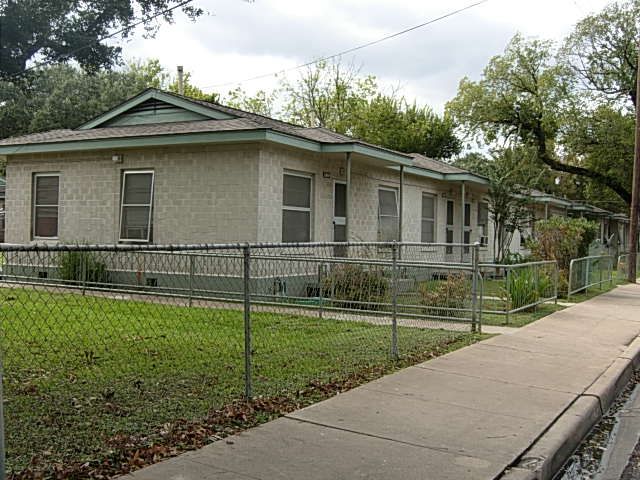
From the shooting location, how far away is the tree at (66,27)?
9141 millimetres

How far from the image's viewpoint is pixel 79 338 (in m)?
8.45

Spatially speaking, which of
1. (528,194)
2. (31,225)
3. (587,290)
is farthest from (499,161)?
(31,225)

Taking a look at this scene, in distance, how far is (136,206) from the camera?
15539mm

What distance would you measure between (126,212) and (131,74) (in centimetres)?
3036

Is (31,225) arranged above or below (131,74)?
below

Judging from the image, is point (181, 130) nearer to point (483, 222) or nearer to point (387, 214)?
point (387, 214)

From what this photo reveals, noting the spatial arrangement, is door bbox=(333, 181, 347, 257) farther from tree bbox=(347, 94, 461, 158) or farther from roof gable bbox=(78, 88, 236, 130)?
tree bbox=(347, 94, 461, 158)

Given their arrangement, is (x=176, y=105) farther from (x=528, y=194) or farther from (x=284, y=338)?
(x=528, y=194)

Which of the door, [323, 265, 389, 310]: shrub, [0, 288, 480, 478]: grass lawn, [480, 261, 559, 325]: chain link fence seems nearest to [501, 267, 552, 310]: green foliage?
[480, 261, 559, 325]: chain link fence

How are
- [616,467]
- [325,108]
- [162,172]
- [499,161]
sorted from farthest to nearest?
[325,108]
[499,161]
[162,172]
[616,467]

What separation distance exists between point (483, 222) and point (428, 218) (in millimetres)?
5264

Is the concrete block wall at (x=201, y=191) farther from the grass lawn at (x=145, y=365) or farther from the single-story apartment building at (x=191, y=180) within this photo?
the grass lawn at (x=145, y=365)

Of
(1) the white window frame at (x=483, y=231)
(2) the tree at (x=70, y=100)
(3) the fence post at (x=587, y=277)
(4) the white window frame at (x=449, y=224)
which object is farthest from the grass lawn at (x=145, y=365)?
(2) the tree at (x=70, y=100)

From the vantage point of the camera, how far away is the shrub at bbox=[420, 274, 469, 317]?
35.9ft
